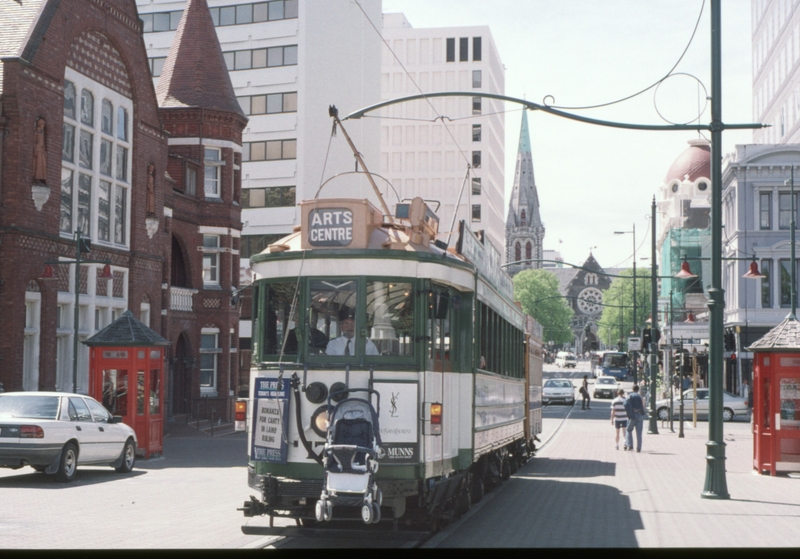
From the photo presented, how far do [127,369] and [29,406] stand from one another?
16.5ft

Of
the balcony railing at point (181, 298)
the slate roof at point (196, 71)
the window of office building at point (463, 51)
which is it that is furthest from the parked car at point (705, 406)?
the window of office building at point (463, 51)

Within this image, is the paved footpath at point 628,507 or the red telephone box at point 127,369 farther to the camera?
the red telephone box at point 127,369

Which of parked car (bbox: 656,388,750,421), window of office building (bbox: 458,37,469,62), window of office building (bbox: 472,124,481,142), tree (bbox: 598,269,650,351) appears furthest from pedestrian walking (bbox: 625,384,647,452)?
tree (bbox: 598,269,650,351)

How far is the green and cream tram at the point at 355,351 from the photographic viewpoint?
1070cm

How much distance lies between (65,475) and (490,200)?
79.5m

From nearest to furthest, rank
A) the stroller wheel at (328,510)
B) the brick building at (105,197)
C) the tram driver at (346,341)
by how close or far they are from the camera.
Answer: the stroller wheel at (328,510) < the tram driver at (346,341) < the brick building at (105,197)

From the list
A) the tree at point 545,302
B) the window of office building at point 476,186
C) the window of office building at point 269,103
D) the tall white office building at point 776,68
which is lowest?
the tree at point 545,302

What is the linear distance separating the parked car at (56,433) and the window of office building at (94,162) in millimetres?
9436

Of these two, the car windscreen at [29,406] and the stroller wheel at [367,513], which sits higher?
the car windscreen at [29,406]

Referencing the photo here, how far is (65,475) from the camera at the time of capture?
18.2m

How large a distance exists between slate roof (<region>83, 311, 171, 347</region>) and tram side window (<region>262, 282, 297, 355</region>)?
41.3 ft

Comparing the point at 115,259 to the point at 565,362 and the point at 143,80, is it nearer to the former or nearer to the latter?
the point at 143,80

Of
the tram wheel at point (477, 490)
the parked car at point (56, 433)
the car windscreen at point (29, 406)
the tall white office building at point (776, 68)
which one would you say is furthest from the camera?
the tall white office building at point (776, 68)

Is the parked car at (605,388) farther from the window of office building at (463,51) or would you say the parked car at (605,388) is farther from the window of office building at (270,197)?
the window of office building at (463,51)
